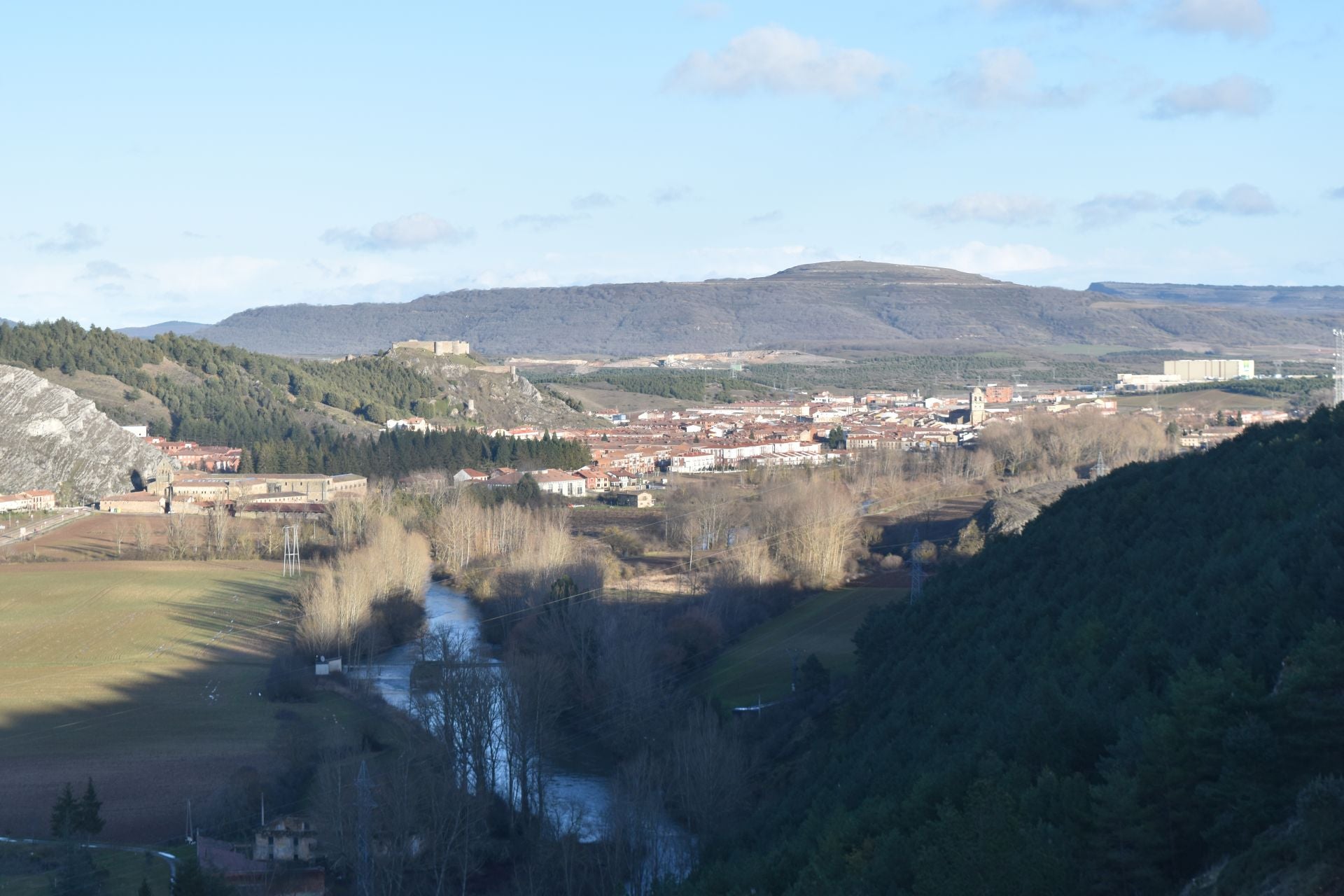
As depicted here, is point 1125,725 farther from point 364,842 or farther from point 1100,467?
point 1100,467

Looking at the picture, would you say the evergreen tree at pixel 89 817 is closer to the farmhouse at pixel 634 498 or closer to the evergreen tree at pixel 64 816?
the evergreen tree at pixel 64 816

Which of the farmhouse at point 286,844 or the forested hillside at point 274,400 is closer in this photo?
the farmhouse at point 286,844

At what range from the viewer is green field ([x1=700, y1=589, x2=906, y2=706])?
24969mm

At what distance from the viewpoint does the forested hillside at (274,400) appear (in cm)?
6650

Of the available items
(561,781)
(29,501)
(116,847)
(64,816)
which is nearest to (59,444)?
(29,501)

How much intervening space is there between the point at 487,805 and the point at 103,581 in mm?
23339

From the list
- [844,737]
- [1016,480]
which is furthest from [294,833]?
[1016,480]

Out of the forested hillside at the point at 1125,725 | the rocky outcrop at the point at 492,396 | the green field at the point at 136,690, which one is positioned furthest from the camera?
the rocky outcrop at the point at 492,396

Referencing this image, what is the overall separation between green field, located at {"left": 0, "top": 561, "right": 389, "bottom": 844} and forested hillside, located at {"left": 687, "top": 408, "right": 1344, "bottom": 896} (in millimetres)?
9392

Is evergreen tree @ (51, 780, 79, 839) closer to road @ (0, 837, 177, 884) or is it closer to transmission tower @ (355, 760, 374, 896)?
road @ (0, 837, 177, 884)

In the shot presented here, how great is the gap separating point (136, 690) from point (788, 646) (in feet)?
38.3

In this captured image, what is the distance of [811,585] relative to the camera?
113ft

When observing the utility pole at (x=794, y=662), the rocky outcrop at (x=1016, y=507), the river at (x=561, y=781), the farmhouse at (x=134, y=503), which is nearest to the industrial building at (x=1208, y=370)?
the rocky outcrop at (x=1016, y=507)

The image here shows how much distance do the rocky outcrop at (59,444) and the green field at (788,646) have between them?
130ft
